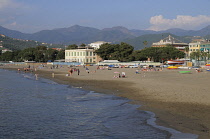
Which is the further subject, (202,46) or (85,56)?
(202,46)

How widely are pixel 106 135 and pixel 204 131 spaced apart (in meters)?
4.65

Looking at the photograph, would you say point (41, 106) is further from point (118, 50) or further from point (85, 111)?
point (118, 50)

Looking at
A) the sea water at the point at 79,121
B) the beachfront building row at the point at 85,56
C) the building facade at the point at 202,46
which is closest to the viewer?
the sea water at the point at 79,121

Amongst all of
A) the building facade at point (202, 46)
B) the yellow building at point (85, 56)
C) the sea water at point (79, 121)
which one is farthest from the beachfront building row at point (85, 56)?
the sea water at point (79, 121)

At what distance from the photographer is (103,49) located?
118m

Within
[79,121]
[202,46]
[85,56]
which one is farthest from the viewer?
[202,46]

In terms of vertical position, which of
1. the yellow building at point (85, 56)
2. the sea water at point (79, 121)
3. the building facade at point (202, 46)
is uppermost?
the building facade at point (202, 46)

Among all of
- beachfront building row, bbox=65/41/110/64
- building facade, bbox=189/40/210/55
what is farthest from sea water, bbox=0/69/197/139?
building facade, bbox=189/40/210/55

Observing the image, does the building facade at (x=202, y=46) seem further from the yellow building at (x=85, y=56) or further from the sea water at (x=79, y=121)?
the sea water at (x=79, y=121)

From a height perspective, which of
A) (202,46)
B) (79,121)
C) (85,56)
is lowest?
(79,121)

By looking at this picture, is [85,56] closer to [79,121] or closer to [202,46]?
[202,46]

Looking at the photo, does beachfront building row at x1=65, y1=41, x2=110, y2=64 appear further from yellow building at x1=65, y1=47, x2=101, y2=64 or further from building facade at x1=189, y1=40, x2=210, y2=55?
building facade at x1=189, y1=40, x2=210, y2=55

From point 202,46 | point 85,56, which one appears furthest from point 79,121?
point 202,46

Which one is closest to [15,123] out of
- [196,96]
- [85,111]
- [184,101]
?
[85,111]
